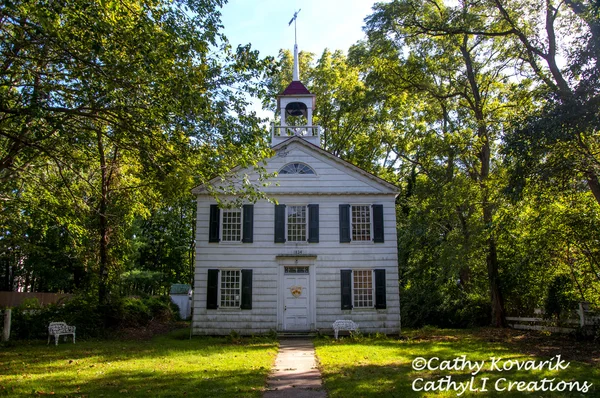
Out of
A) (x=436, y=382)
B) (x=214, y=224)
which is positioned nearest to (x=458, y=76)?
(x=214, y=224)

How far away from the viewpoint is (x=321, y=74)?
32.9m

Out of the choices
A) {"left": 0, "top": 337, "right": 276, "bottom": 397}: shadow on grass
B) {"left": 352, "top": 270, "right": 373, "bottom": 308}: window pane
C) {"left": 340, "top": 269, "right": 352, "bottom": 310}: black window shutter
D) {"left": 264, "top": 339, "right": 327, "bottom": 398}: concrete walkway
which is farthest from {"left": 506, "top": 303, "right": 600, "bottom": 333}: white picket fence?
{"left": 0, "top": 337, "right": 276, "bottom": 397}: shadow on grass

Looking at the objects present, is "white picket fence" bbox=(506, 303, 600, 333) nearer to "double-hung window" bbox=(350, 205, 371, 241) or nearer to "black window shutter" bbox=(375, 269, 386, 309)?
"black window shutter" bbox=(375, 269, 386, 309)

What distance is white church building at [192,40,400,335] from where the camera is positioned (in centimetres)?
1872

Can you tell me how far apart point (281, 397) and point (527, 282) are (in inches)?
578

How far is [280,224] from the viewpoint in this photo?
19.4 metres

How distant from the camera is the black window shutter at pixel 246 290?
18688mm

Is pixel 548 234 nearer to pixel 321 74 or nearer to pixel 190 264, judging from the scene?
Answer: pixel 321 74

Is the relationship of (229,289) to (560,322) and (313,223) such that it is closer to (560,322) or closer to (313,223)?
(313,223)

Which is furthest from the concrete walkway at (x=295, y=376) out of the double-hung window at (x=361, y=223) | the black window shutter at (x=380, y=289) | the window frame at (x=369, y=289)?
the double-hung window at (x=361, y=223)

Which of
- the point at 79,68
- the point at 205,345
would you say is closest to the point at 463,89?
the point at 205,345

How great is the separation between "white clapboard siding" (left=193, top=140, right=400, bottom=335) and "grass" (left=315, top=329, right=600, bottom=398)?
1.68 meters

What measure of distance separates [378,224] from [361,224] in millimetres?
673

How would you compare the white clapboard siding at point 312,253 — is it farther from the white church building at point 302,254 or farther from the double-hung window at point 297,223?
the double-hung window at point 297,223
